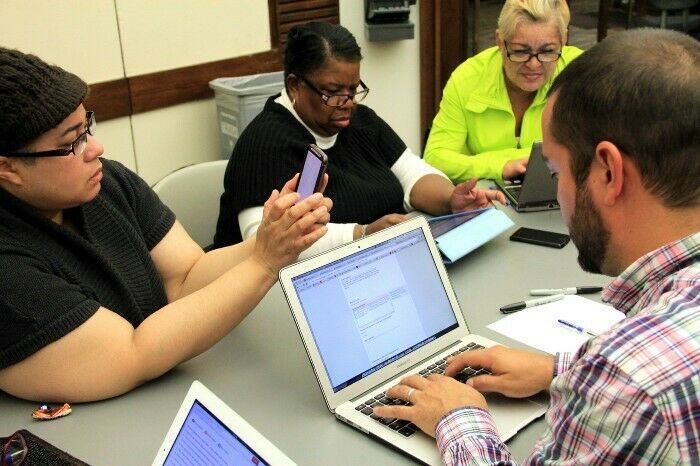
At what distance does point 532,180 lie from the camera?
207cm

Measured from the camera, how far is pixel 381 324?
52.7 inches

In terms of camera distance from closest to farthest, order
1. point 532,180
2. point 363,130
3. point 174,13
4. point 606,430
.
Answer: point 606,430 → point 532,180 → point 363,130 → point 174,13

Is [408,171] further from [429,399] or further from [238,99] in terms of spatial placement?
[429,399]

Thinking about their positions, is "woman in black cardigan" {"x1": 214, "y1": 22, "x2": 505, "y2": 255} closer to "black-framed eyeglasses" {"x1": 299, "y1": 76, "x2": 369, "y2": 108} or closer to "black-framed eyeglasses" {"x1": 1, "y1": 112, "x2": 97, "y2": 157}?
"black-framed eyeglasses" {"x1": 299, "y1": 76, "x2": 369, "y2": 108}

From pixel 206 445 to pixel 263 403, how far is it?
0.33 m

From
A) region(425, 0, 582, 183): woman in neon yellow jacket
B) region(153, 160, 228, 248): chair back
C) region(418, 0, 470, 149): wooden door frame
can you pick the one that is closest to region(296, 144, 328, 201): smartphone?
region(153, 160, 228, 248): chair back

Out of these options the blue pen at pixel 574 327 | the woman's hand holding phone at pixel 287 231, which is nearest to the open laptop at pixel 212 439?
the woman's hand holding phone at pixel 287 231

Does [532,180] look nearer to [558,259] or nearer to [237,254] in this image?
[558,259]

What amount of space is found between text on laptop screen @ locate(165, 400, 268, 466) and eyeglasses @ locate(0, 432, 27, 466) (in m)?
0.26

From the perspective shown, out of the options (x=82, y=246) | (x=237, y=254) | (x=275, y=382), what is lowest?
(x=275, y=382)

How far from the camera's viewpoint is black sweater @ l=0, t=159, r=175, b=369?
1218 mm

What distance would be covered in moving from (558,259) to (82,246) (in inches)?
43.4

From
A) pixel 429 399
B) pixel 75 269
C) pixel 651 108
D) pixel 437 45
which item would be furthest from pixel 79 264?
pixel 437 45

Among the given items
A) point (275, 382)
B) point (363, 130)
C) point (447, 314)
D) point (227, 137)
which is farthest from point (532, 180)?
point (227, 137)
